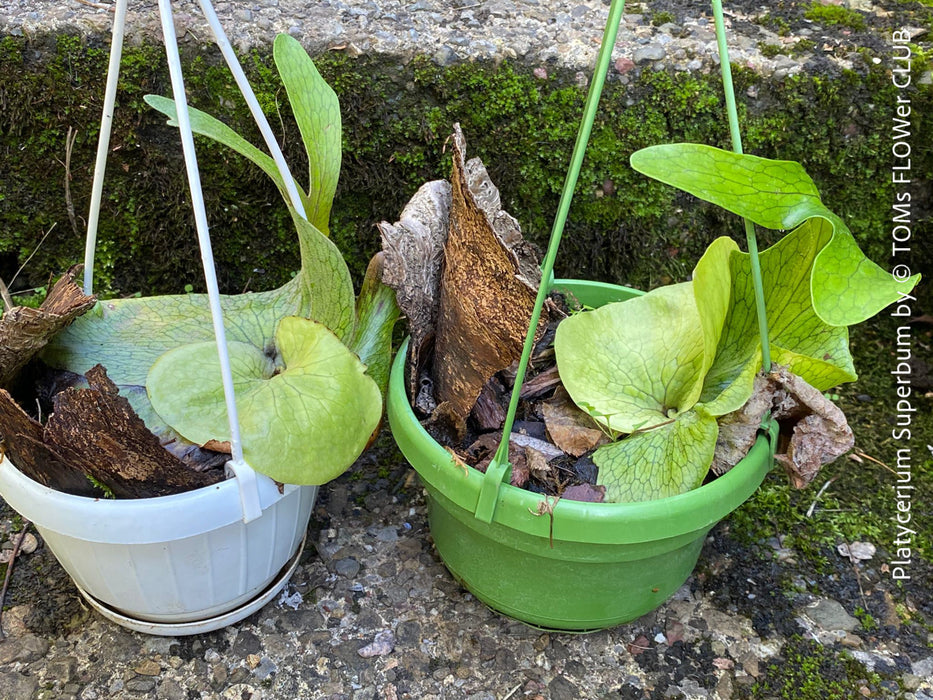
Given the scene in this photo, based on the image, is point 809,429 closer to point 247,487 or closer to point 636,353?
point 636,353

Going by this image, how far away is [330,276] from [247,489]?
12.6 inches

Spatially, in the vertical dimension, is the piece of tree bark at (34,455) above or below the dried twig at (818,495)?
above

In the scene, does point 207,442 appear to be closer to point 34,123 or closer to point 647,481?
point 647,481

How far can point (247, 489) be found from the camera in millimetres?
961

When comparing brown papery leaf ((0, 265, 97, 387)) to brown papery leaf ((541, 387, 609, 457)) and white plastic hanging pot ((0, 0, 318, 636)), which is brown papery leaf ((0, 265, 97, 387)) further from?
brown papery leaf ((541, 387, 609, 457))

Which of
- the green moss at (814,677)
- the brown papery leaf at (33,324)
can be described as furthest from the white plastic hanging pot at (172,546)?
the green moss at (814,677)

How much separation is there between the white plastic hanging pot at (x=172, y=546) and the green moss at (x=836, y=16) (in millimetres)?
1317

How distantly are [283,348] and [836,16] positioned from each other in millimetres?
1245

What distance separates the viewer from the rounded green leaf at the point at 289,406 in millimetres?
959

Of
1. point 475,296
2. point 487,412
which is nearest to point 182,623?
point 487,412

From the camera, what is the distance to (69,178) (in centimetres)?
144

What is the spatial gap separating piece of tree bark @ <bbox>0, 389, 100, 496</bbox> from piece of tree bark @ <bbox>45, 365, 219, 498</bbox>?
0.02m

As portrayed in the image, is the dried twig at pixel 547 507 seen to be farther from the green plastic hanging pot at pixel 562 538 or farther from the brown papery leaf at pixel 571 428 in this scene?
the brown papery leaf at pixel 571 428

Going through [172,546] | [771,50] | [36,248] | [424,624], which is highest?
[771,50]
